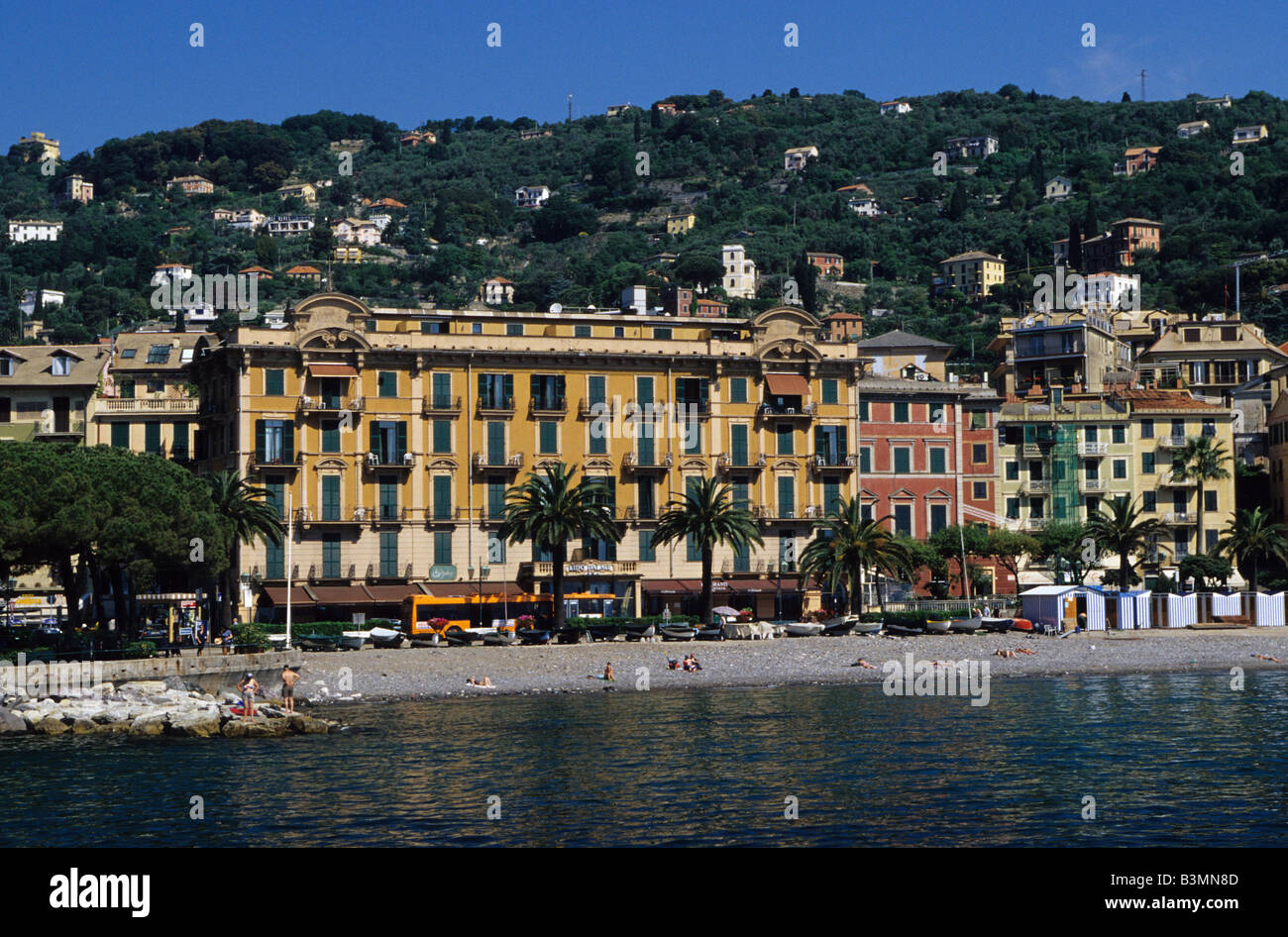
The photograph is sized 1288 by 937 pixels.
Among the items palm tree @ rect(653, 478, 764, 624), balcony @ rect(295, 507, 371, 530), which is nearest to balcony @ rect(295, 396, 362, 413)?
balcony @ rect(295, 507, 371, 530)

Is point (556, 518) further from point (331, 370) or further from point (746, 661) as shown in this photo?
point (331, 370)

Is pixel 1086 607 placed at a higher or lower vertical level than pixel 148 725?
higher

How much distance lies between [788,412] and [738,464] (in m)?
4.22

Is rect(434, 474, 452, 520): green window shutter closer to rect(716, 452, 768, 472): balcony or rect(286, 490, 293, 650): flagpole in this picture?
rect(286, 490, 293, 650): flagpole

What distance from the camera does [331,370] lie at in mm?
83438

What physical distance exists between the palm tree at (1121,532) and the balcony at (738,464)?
21.1 meters

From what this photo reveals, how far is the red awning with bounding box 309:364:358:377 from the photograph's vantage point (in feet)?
273

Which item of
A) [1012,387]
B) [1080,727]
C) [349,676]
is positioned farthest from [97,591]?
[1012,387]

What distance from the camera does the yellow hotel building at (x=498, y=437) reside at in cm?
8288

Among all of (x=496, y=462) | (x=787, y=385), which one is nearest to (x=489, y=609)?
(x=496, y=462)

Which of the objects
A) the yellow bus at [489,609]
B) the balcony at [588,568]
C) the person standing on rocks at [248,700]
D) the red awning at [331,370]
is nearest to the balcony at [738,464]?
the balcony at [588,568]

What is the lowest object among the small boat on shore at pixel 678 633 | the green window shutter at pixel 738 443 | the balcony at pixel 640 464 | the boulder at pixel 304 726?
the boulder at pixel 304 726

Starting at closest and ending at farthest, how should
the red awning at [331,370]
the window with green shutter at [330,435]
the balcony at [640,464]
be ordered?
the red awning at [331,370] → the window with green shutter at [330,435] → the balcony at [640,464]

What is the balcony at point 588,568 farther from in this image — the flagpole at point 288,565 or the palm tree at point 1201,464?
the palm tree at point 1201,464
